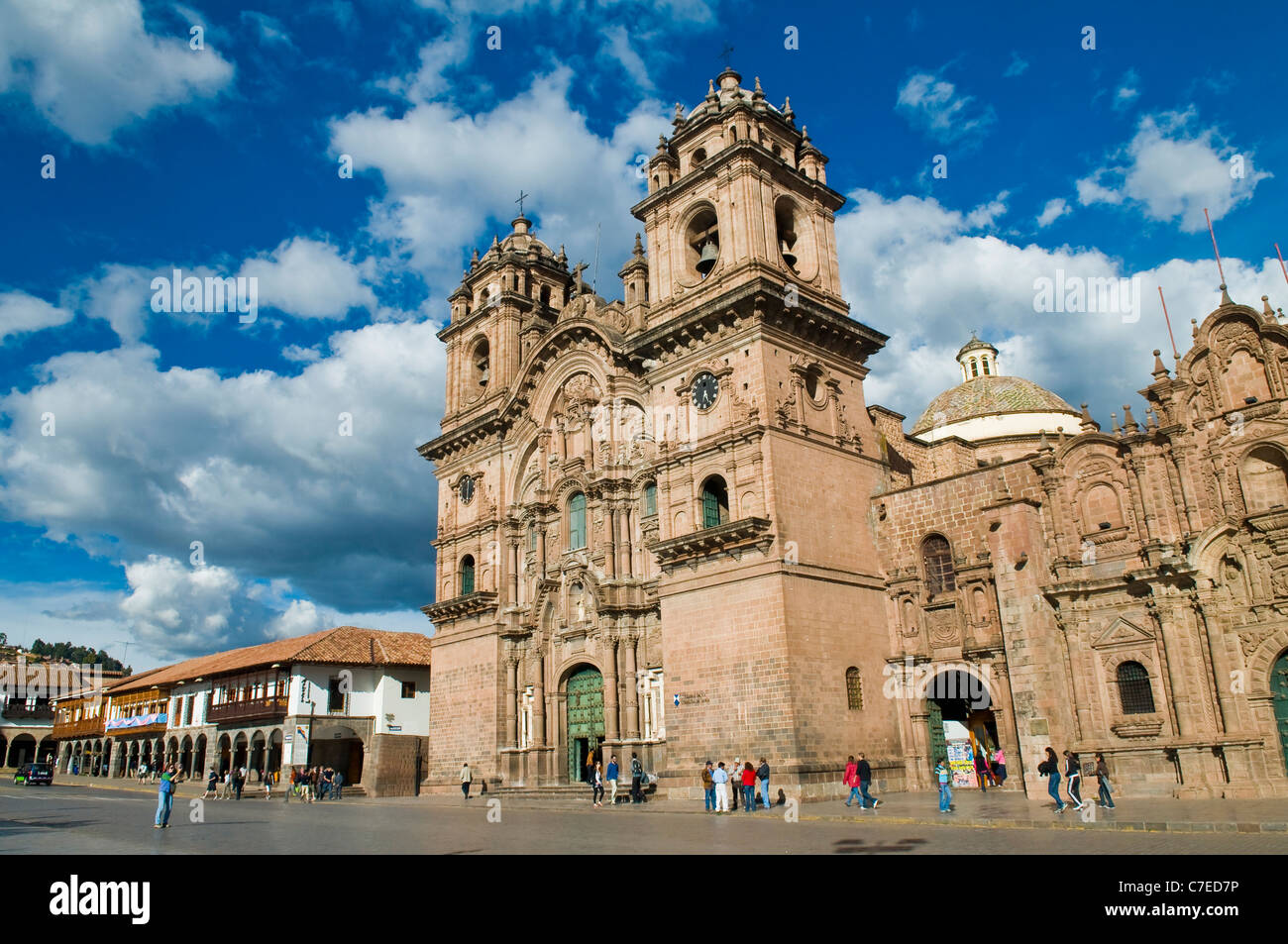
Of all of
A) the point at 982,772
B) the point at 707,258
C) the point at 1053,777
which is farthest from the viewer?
the point at 707,258

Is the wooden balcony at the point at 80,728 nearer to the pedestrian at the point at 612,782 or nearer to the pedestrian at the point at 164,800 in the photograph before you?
the pedestrian at the point at 164,800

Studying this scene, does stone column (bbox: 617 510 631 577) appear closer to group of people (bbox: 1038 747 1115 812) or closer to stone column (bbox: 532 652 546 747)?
stone column (bbox: 532 652 546 747)

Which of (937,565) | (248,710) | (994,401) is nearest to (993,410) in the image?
(994,401)

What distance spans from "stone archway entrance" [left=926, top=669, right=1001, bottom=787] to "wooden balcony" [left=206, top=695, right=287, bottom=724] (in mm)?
31752

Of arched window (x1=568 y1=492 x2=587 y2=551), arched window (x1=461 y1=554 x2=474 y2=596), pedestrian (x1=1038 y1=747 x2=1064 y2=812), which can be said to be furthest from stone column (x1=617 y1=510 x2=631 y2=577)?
pedestrian (x1=1038 y1=747 x2=1064 y2=812)

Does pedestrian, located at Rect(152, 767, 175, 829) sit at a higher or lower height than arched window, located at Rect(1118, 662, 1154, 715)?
lower

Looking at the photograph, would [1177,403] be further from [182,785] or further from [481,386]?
[182,785]

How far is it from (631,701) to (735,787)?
21.5ft

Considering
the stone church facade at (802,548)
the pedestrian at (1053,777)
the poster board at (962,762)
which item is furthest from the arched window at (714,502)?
the pedestrian at (1053,777)

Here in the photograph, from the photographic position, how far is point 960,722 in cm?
2736

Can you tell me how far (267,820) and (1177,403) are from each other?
25.8m

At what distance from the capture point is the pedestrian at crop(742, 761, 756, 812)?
22.6m

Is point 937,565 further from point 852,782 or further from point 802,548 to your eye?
point 852,782
